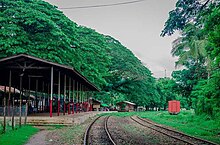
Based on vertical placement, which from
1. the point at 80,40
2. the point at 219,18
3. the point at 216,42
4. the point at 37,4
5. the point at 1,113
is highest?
the point at 37,4

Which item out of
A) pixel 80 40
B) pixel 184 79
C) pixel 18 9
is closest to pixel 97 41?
pixel 80 40

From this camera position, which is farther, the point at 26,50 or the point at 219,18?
the point at 26,50

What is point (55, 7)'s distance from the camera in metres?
28.5

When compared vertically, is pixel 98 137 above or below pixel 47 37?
below

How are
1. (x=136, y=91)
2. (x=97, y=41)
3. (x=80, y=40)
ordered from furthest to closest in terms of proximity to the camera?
(x=136, y=91)
(x=97, y=41)
(x=80, y=40)

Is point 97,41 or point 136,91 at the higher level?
point 97,41

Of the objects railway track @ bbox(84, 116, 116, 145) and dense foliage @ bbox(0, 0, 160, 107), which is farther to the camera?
dense foliage @ bbox(0, 0, 160, 107)

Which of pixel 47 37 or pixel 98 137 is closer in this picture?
pixel 98 137

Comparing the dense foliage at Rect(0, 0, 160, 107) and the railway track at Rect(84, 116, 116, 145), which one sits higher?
the dense foliage at Rect(0, 0, 160, 107)

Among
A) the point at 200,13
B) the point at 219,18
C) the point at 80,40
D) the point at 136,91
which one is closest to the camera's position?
the point at 219,18

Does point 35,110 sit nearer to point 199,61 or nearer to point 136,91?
point 199,61

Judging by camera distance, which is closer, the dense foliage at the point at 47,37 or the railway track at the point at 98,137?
the railway track at the point at 98,137

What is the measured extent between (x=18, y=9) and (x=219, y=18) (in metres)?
16.9

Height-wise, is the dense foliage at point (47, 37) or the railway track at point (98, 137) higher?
the dense foliage at point (47, 37)
